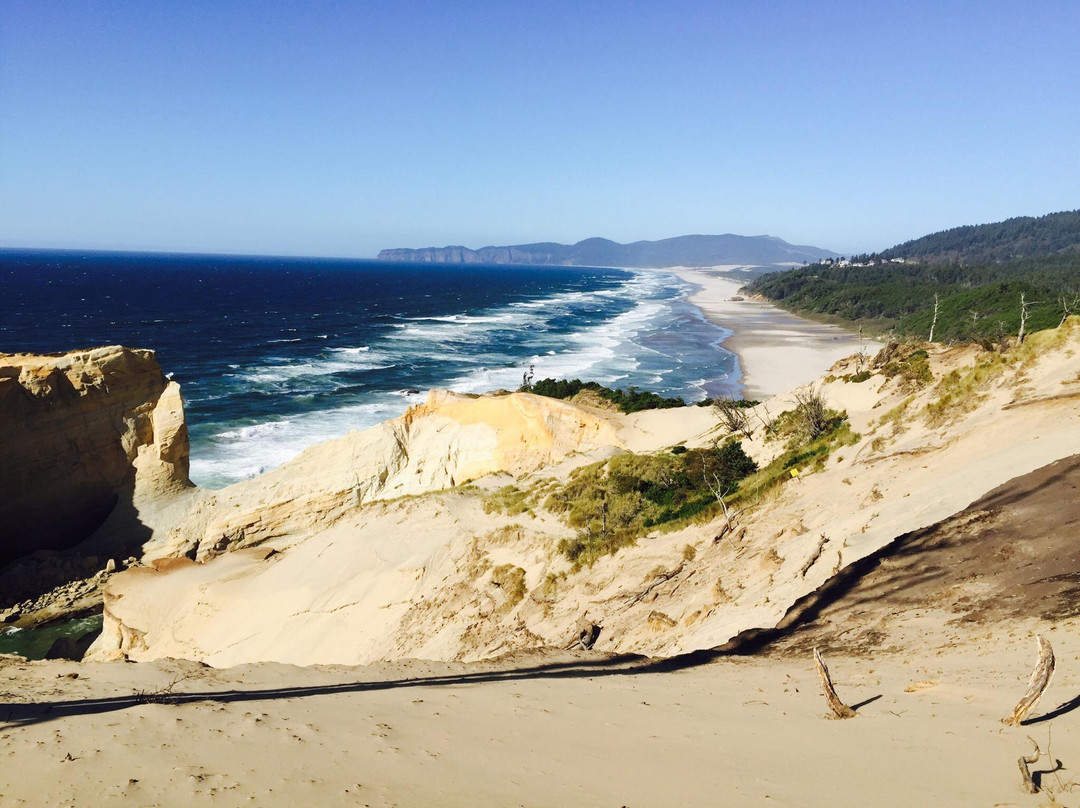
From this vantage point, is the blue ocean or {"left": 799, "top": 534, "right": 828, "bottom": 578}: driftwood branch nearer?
{"left": 799, "top": 534, "right": 828, "bottom": 578}: driftwood branch

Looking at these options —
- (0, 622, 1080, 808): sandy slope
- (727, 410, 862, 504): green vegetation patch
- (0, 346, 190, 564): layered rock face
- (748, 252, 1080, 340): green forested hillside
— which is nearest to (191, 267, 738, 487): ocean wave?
(0, 346, 190, 564): layered rock face

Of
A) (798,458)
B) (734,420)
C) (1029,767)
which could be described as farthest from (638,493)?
(1029,767)

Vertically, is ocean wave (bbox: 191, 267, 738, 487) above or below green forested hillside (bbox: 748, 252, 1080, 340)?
below

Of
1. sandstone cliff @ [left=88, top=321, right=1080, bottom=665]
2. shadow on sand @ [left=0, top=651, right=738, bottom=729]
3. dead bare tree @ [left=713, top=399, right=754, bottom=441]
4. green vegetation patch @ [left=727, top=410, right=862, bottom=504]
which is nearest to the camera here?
shadow on sand @ [left=0, top=651, right=738, bottom=729]

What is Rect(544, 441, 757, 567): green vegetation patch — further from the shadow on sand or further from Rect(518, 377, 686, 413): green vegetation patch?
Rect(518, 377, 686, 413): green vegetation patch

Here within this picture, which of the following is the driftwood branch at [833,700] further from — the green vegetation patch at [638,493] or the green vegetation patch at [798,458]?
the green vegetation patch at [798,458]
